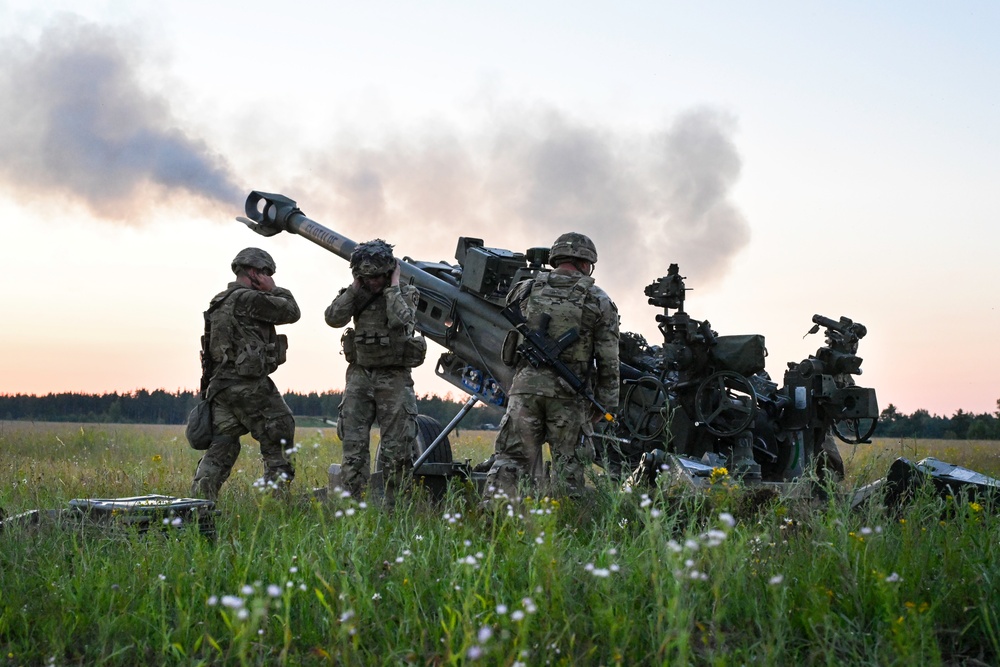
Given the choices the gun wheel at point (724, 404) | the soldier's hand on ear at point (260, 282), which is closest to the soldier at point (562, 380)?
the gun wheel at point (724, 404)

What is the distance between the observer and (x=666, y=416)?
950 cm

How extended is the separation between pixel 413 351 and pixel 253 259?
188cm

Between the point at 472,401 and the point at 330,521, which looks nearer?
the point at 330,521

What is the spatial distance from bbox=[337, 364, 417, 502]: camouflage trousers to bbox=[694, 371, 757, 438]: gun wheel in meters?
2.99

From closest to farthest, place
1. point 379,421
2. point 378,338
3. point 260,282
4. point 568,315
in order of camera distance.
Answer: point 568,315 → point 378,338 → point 379,421 → point 260,282

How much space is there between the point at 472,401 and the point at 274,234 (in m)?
4.57

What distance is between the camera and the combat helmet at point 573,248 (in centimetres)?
773

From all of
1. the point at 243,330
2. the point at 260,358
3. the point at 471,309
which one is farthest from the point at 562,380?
the point at 243,330

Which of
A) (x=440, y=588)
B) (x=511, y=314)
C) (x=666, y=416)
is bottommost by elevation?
(x=440, y=588)

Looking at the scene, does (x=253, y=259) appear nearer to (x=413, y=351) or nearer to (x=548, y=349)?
(x=413, y=351)

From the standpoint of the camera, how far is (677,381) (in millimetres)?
9820

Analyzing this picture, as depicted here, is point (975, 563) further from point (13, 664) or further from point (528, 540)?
point (13, 664)

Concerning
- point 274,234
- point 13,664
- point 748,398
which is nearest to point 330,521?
point 13,664

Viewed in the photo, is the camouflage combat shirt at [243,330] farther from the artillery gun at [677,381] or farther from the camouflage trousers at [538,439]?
the camouflage trousers at [538,439]
